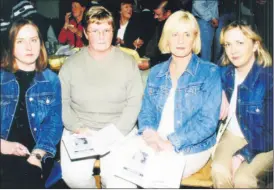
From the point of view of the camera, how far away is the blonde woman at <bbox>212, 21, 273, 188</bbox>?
8.30 feet

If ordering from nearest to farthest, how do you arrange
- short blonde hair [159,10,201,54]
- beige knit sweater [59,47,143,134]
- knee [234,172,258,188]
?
knee [234,172,258,188] → short blonde hair [159,10,201,54] → beige knit sweater [59,47,143,134]

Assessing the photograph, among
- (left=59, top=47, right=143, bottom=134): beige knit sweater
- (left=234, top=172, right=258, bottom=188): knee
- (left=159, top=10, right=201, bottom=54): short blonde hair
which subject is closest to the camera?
(left=234, top=172, right=258, bottom=188): knee

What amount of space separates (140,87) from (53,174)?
0.90 metres

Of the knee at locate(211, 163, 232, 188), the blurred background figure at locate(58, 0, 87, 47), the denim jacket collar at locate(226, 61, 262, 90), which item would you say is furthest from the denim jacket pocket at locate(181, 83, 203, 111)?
the blurred background figure at locate(58, 0, 87, 47)

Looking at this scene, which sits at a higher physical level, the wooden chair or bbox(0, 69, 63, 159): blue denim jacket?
bbox(0, 69, 63, 159): blue denim jacket

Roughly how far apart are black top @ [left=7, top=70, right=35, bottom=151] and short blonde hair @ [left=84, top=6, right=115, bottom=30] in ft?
1.87

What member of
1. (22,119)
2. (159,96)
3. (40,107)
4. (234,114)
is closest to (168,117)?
(159,96)

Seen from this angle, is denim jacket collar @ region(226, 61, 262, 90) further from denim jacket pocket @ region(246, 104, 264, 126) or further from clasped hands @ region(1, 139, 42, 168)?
clasped hands @ region(1, 139, 42, 168)

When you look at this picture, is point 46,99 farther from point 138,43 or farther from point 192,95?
point 192,95

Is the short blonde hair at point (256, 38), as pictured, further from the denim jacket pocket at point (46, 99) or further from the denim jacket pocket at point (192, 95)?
the denim jacket pocket at point (46, 99)

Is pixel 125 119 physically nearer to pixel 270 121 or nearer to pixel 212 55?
pixel 212 55

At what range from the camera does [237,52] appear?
2580 millimetres

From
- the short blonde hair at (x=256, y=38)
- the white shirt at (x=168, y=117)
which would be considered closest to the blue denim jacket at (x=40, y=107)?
the white shirt at (x=168, y=117)

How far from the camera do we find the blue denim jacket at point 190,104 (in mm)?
2521
